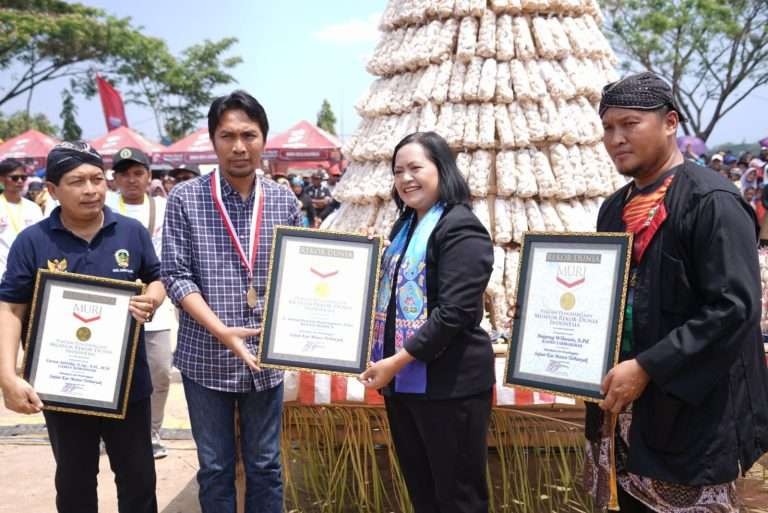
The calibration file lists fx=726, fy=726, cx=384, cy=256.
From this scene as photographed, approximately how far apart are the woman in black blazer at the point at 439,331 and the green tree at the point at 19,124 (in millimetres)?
38329

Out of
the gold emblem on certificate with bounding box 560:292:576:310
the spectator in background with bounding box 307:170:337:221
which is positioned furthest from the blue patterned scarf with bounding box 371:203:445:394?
the spectator in background with bounding box 307:170:337:221

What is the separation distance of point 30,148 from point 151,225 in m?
20.2

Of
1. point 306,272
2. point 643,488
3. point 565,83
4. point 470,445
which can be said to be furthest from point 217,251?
point 565,83

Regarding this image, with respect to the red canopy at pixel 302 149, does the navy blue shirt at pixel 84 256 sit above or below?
below

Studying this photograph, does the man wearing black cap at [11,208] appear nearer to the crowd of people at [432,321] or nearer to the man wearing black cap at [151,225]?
the man wearing black cap at [151,225]

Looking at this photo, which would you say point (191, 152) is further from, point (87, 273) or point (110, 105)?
point (87, 273)

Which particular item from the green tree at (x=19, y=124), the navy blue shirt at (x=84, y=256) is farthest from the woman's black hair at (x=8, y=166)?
the green tree at (x=19, y=124)

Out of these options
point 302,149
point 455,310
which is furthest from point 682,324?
point 302,149

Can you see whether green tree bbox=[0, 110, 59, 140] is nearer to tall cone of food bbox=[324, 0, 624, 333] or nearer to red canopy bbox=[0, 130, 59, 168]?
red canopy bbox=[0, 130, 59, 168]

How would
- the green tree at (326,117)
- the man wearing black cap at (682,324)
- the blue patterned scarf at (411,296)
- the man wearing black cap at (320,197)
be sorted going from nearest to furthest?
the man wearing black cap at (682,324) < the blue patterned scarf at (411,296) < the man wearing black cap at (320,197) < the green tree at (326,117)

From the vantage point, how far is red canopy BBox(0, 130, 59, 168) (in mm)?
22172

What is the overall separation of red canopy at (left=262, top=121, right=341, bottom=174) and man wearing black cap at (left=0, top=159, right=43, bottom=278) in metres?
14.2

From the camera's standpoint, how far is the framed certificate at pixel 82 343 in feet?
9.11

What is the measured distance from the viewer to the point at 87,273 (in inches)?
113
